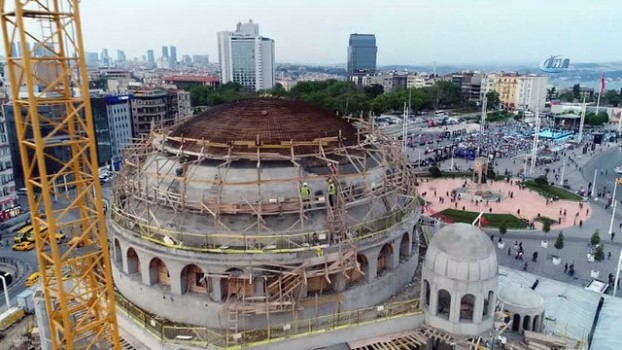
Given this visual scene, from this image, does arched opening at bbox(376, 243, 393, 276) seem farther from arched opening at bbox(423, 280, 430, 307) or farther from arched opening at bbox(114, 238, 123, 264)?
arched opening at bbox(114, 238, 123, 264)

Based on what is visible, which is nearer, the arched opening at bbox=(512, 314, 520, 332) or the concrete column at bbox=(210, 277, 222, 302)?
the concrete column at bbox=(210, 277, 222, 302)

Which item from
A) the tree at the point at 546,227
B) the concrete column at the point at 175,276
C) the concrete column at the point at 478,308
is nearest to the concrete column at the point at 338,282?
the concrete column at the point at 478,308

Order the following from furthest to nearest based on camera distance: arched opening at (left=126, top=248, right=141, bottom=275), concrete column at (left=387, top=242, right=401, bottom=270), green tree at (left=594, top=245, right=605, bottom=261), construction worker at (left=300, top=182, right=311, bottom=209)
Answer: green tree at (left=594, top=245, right=605, bottom=261)
concrete column at (left=387, top=242, right=401, bottom=270)
arched opening at (left=126, top=248, right=141, bottom=275)
construction worker at (left=300, top=182, right=311, bottom=209)

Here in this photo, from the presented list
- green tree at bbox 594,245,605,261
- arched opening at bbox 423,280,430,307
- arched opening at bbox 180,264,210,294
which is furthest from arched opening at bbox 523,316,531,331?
green tree at bbox 594,245,605,261

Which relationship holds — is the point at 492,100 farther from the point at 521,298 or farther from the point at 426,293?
the point at 426,293

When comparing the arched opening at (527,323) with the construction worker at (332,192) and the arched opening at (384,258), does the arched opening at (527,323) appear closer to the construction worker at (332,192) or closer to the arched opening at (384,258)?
the arched opening at (384,258)
